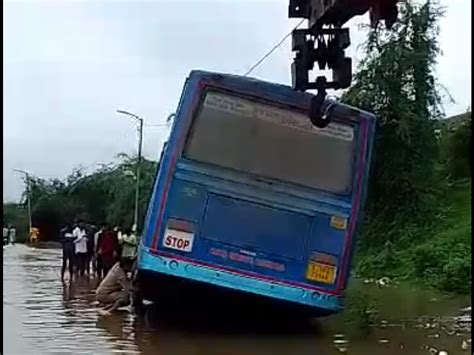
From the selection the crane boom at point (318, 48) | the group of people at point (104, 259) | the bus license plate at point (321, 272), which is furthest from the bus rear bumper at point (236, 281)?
the crane boom at point (318, 48)

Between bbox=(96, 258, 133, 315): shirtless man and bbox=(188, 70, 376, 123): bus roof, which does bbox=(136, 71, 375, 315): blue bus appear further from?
bbox=(96, 258, 133, 315): shirtless man

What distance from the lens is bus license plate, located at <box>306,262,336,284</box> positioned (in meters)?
12.6

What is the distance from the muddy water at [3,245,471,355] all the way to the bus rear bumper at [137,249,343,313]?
1.93ft

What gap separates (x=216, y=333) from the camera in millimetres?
13727

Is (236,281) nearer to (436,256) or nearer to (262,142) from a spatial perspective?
(262,142)

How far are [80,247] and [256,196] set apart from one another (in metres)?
13.1

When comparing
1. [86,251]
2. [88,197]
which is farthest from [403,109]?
[88,197]

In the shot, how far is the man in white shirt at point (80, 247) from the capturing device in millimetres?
24375

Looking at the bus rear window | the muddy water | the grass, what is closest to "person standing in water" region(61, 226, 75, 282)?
the muddy water

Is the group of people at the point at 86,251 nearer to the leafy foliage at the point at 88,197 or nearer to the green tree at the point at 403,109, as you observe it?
the green tree at the point at 403,109

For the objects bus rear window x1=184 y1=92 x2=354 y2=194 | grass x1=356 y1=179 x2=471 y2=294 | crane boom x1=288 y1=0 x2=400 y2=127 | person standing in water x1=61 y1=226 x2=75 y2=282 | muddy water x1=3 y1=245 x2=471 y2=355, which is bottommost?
muddy water x1=3 y1=245 x2=471 y2=355

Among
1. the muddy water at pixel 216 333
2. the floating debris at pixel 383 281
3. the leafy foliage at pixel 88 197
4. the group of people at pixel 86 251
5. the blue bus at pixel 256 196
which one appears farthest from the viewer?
the leafy foliage at pixel 88 197

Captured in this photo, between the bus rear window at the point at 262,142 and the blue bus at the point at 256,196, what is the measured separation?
12 mm

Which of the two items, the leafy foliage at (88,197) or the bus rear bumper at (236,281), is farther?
the leafy foliage at (88,197)
